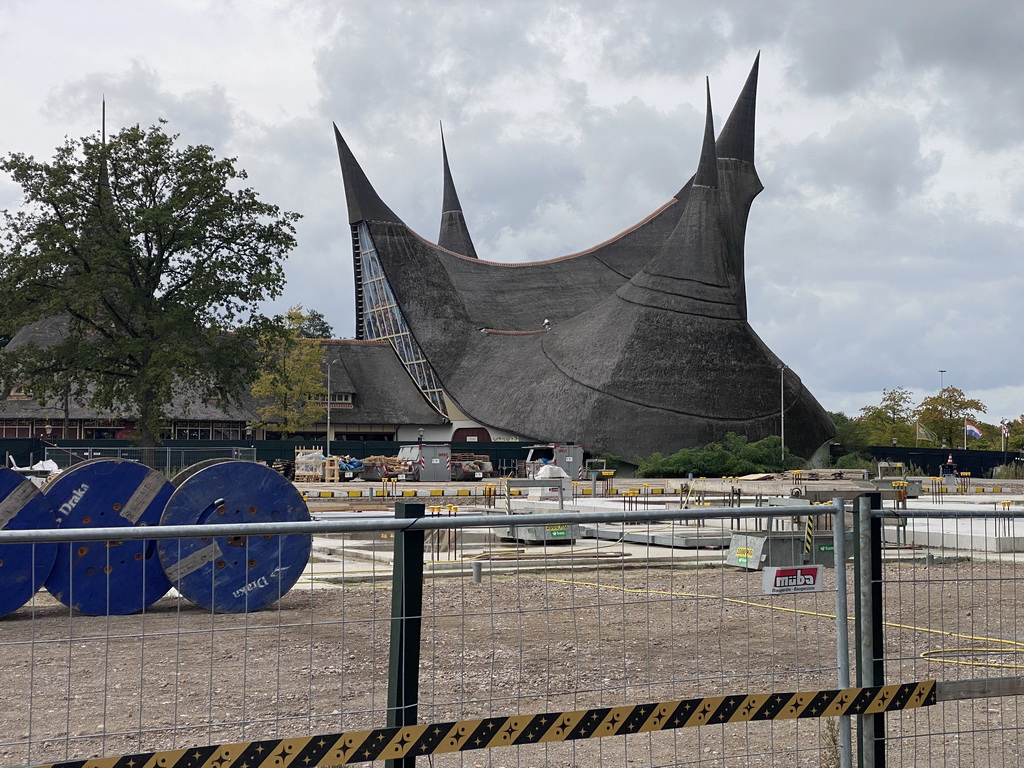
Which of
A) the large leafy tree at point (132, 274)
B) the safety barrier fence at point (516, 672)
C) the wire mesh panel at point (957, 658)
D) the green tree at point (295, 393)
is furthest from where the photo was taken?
the green tree at point (295, 393)

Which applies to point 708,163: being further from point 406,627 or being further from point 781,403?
point 406,627

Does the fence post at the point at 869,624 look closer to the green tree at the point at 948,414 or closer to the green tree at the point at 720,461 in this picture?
the green tree at the point at 720,461

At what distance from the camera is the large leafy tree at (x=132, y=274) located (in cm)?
4741

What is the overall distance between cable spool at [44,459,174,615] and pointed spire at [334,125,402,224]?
251ft

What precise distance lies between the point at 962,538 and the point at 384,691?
1688cm

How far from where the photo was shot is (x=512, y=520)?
5082mm

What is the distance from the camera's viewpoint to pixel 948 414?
103312 millimetres

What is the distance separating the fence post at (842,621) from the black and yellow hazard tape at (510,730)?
0.54 feet

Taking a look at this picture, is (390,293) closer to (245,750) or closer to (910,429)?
(910,429)

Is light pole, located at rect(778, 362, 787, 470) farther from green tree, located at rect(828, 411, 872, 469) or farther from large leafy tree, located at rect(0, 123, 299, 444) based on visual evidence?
large leafy tree, located at rect(0, 123, 299, 444)

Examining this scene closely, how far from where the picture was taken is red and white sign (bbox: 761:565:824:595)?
18.7ft

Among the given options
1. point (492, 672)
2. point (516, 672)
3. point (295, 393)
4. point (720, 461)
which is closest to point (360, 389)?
point (295, 393)

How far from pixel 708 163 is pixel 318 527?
258ft

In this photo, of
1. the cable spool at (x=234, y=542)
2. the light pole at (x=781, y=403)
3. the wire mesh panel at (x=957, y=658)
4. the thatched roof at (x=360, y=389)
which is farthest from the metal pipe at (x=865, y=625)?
the thatched roof at (x=360, y=389)
